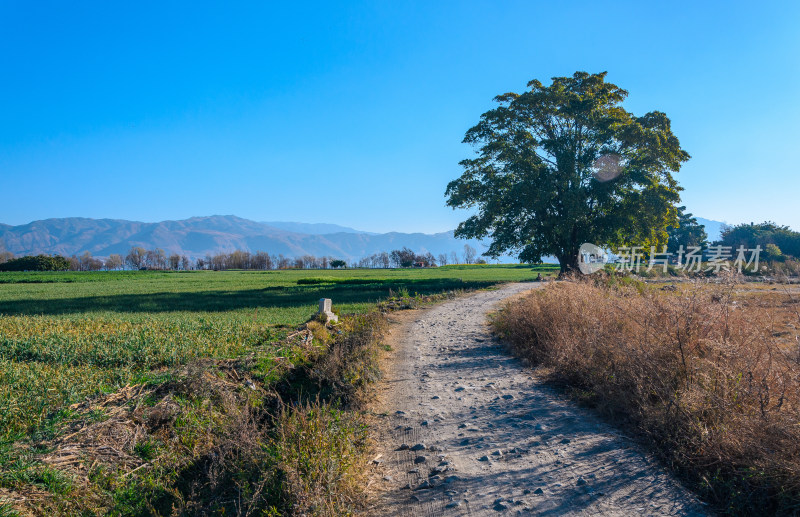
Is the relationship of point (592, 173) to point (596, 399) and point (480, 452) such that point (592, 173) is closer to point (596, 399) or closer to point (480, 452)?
point (596, 399)

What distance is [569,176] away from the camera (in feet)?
86.6

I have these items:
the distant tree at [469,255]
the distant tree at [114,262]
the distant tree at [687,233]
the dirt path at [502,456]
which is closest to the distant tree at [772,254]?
the distant tree at [687,233]

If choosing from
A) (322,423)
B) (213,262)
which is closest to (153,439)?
(322,423)


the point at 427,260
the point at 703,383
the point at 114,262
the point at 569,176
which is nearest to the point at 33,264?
the point at 114,262

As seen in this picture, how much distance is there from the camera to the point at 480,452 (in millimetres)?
4559

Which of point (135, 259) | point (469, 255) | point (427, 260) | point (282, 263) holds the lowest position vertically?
point (282, 263)

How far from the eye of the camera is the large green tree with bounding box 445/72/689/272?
2608 centimetres

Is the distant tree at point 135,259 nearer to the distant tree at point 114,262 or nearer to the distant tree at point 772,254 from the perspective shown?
the distant tree at point 114,262

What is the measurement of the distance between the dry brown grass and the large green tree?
19.5m

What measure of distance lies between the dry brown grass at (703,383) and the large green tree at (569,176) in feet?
64.0

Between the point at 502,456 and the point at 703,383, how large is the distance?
2.46 meters

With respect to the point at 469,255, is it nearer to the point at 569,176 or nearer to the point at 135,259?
the point at 135,259

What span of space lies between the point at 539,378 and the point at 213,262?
84.7 metres

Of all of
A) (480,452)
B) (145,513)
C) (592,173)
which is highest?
(592,173)
